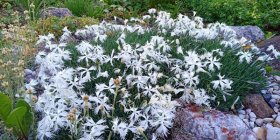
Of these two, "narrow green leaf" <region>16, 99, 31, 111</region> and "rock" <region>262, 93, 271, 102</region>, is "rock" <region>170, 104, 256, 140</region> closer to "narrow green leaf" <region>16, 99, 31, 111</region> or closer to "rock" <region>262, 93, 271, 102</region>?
"rock" <region>262, 93, 271, 102</region>

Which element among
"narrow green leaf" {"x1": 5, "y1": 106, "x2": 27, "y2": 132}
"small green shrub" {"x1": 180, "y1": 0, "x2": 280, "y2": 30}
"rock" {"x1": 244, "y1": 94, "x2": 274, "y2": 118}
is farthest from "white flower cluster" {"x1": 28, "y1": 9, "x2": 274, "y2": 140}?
"small green shrub" {"x1": 180, "y1": 0, "x2": 280, "y2": 30}

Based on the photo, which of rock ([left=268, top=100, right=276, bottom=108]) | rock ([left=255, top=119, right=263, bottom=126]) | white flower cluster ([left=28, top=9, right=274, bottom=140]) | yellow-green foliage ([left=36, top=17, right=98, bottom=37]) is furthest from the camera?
yellow-green foliage ([left=36, top=17, right=98, bottom=37])

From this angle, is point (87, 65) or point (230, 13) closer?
point (87, 65)

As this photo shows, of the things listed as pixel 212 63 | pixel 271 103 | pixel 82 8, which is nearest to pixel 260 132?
pixel 271 103

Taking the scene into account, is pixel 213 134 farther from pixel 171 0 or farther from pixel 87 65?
pixel 171 0

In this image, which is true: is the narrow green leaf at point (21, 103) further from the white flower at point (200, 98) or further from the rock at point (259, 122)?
the rock at point (259, 122)

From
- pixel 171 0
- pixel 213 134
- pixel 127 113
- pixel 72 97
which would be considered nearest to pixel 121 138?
pixel 127 113
